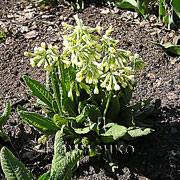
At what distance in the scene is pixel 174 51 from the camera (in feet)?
11.8

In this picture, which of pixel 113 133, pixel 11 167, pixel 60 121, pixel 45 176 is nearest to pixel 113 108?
pixel 113 133

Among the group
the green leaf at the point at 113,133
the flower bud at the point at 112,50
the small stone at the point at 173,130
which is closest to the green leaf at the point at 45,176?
the green leaf at the point at 113,133

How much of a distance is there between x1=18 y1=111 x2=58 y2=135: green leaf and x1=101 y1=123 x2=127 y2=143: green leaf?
0.44m

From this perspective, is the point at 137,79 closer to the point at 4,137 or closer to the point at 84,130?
the point at 84,130

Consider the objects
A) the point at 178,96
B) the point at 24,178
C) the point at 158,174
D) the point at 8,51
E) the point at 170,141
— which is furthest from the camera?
the point at 8,51

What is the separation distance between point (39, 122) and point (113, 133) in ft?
2.01

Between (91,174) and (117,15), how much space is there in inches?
98.0

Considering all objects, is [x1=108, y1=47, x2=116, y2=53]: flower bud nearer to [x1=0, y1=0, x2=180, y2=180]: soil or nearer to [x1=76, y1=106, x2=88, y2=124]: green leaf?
[x1=76, y1=106, x2=88, y2=124]: green leaf

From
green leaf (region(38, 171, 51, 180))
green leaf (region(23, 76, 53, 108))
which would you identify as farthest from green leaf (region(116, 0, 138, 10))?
green leaf (region(38, 171, 51, 180))

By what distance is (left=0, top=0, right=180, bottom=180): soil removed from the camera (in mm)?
2709

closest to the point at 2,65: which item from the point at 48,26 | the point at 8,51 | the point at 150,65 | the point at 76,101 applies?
the point at 8,51

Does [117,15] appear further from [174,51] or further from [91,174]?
[91,174]

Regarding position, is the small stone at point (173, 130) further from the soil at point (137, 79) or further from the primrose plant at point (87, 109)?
the primrose plant at point (87, 109)

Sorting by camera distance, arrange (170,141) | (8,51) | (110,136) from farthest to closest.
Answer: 1. (8,51)
2. (170,141)
3. (110,136)
